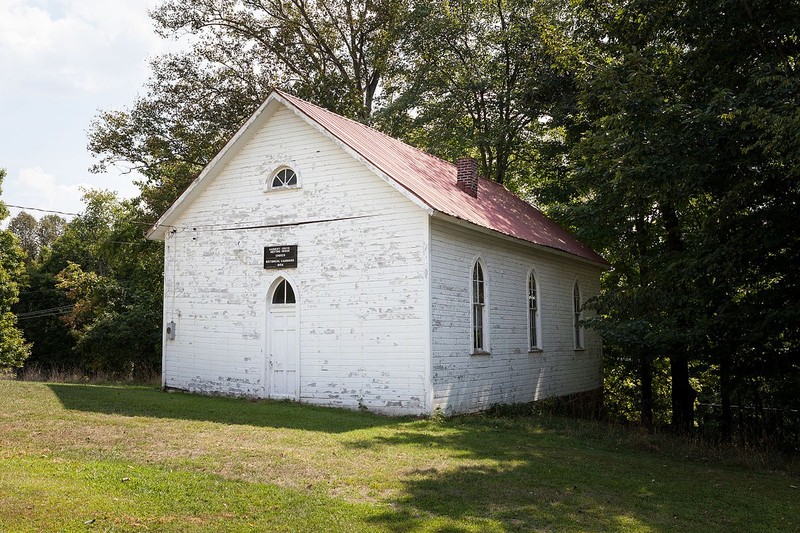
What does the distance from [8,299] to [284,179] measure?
33.0 metres

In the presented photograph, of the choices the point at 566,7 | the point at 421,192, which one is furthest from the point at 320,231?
the point at 566,7

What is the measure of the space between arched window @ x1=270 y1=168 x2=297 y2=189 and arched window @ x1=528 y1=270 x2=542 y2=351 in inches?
291

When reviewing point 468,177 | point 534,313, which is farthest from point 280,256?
point 534,313

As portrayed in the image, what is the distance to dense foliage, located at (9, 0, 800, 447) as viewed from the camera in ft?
44.0

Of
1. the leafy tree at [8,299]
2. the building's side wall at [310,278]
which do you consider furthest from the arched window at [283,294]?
the leafy tree at [8,299]

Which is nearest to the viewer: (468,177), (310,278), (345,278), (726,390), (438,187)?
(345,278)

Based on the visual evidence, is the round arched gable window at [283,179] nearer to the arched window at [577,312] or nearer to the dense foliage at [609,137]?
the dense foliage at [609,137]

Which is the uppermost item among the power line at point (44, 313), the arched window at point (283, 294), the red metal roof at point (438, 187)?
the red metal roof at point (438, 187)

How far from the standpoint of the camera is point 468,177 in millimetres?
19562

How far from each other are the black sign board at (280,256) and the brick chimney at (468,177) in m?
5.60

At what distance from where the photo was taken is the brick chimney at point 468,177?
64.0ft

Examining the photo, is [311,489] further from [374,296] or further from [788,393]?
[788,393]

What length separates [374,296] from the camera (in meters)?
15.4

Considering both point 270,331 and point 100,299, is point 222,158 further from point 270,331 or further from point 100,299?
point 100,299
